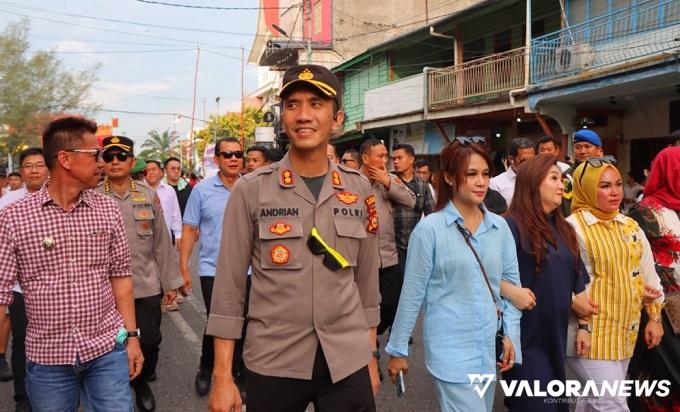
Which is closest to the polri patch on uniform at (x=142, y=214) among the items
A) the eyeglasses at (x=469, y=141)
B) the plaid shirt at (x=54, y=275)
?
the plaid shirt at (x=54, y=275)

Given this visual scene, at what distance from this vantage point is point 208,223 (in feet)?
16.4

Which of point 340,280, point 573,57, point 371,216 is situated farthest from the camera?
point 573,57

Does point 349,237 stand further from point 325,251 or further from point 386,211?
point 386,211

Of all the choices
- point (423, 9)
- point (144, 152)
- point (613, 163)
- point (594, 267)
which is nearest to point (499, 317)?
point (594, 267)

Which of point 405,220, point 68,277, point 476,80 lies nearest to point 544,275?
point 405,220

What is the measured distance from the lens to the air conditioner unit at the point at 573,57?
12469 millimetres

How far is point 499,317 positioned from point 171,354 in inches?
153

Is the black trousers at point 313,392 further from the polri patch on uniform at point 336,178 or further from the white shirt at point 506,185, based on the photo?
the white shirt at point 506,185

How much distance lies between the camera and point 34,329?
2.68m

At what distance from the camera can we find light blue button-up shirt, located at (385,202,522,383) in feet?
9.33

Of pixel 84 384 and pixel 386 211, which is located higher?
pixel 386 211

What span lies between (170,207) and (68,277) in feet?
15.7

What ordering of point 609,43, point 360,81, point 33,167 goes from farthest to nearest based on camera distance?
point 360,81 → point 609,43 → point 33,167

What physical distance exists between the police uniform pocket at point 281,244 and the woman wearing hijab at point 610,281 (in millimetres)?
1974
